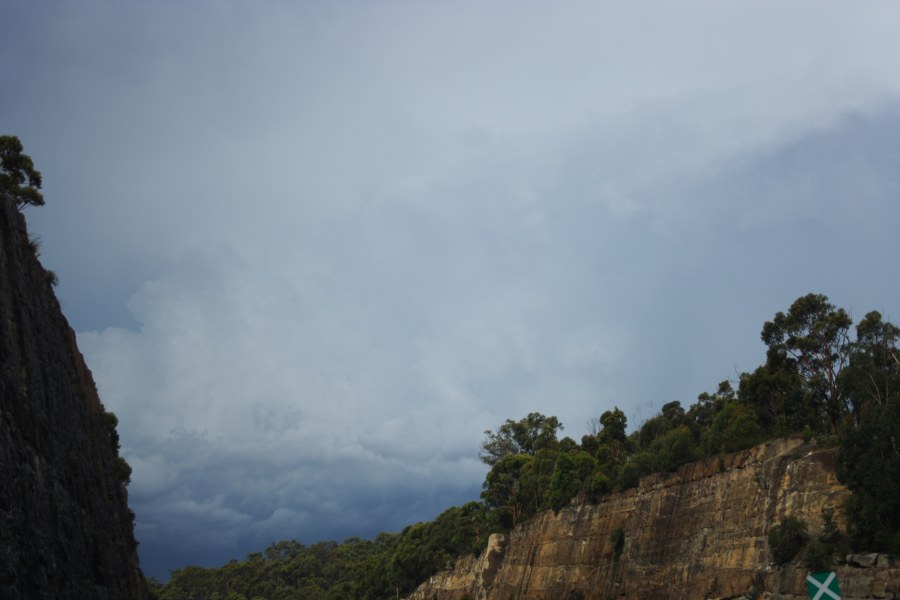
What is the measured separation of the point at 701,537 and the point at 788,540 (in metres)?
7.44

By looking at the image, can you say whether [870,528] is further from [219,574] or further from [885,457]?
[219,574]

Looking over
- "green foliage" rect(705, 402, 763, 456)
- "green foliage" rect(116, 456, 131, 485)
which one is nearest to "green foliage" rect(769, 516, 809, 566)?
"green foliage" rect(705, 402, 763, 456)

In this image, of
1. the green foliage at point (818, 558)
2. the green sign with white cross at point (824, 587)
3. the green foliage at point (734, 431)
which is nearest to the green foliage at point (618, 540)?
the green foliage at point (734, 431)

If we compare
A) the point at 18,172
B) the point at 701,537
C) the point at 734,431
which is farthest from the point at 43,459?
the point at 734,431

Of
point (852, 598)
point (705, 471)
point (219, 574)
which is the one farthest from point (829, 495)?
point (219, 574)

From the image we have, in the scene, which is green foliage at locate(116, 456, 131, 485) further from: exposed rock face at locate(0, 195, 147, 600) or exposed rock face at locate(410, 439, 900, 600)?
exposed rock face at locate(410, 439, 900, 600)

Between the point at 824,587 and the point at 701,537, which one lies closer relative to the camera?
the point at 824,587

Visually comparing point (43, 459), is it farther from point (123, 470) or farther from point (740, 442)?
point (740, 442)

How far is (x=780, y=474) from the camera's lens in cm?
3622

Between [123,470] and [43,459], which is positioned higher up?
[123,470]

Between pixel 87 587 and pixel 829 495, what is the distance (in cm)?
3234

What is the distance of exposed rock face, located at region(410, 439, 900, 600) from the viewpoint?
32.9 meters

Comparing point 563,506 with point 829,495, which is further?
point 563,506

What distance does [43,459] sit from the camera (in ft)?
71.1
